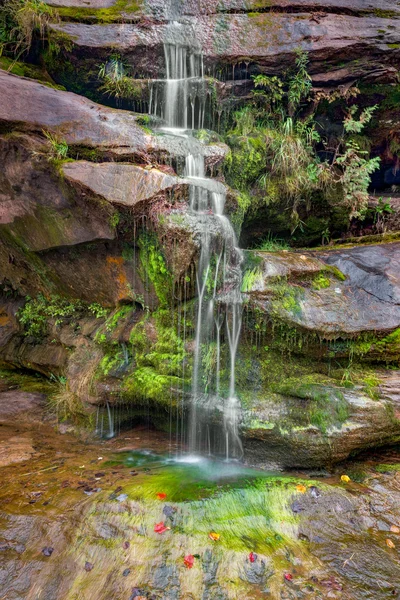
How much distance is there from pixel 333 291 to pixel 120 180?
3.25 metres

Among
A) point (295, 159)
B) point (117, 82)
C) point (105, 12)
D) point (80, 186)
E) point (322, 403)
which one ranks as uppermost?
point (105, 12)

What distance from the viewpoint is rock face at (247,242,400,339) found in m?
4.81

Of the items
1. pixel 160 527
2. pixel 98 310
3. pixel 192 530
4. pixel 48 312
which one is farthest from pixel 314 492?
pixel 48 312

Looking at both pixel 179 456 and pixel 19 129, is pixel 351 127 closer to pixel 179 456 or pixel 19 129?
pixel 19 129

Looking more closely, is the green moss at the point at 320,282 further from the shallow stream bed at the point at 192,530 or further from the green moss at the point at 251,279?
the shallow stream bed at the point at 192,530

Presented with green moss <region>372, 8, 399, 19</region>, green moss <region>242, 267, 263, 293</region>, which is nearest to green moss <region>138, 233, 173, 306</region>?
green moss <region>242, 267, 263, 293</region>

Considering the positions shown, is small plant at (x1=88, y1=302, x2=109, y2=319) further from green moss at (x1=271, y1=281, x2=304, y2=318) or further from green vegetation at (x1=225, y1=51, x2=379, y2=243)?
green vegetation at (x1=225, y1=51, x2=379, y2=243)

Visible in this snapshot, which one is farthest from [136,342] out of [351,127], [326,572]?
[351,127]

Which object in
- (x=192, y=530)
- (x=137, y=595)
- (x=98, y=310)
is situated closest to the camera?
(x=137, y=595)

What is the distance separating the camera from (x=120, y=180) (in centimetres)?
492

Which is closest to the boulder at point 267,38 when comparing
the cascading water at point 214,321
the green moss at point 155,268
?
the cascading water at point 214,321

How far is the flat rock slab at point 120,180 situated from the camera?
484 cm

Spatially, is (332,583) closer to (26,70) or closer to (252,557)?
(252,557)

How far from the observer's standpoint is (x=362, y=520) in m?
3.72
